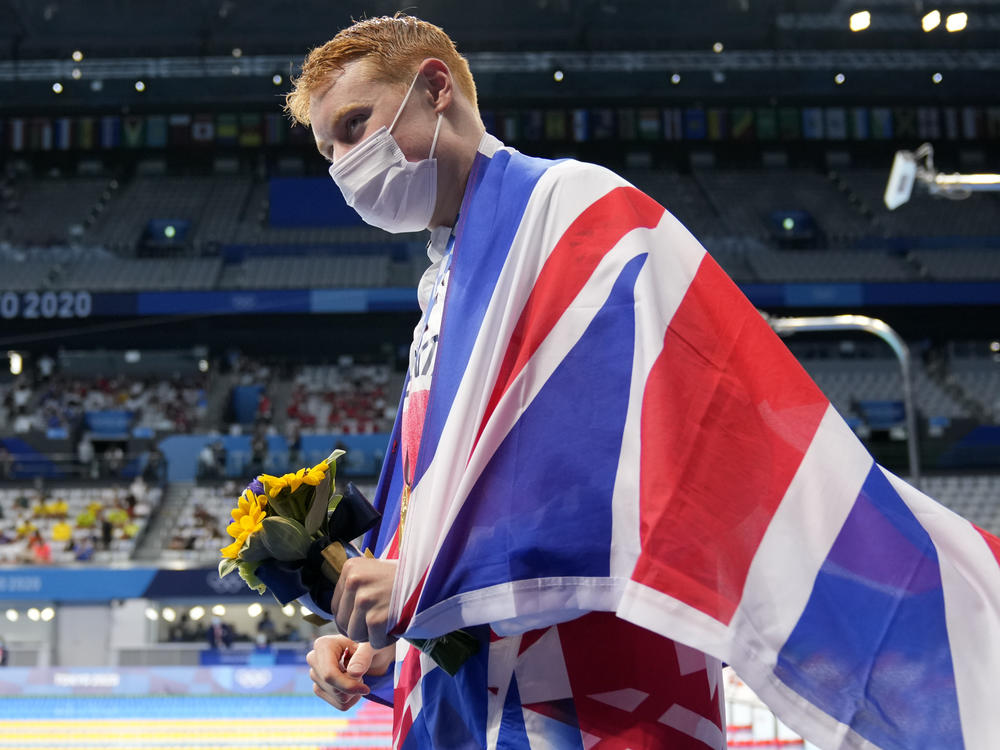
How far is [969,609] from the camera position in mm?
1249

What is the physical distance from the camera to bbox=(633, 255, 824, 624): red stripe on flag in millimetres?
1219

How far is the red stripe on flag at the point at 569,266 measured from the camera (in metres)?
1.35

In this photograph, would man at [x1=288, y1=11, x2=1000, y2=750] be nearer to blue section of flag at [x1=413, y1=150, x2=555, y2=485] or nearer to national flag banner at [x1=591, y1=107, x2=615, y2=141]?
blue section of flag at [x1=413, y1=150, x2=555, y2=485]

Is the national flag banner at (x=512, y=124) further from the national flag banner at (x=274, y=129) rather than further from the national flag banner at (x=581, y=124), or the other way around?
the national flag banner at (x=274, y=129)

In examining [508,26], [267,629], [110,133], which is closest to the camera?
[267,629]

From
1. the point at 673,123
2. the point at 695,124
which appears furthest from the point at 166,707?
the point at 695,124

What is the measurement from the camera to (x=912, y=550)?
4.14ft

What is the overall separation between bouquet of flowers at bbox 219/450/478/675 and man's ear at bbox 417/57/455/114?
655 millimetres

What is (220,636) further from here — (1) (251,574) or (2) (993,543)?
(2) (993,543)

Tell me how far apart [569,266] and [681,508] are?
14.8 inches

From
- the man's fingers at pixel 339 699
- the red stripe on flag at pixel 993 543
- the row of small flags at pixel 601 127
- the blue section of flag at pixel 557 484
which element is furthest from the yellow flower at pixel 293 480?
the row of small flags at pixel 601 127

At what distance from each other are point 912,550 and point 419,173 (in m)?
0.98

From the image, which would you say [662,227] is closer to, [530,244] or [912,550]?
[530,244]

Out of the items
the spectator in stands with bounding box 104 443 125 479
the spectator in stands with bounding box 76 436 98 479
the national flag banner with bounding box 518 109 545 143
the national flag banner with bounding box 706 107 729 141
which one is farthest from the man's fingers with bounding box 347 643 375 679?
the national flag banner with bounding box 706 107 729 141
